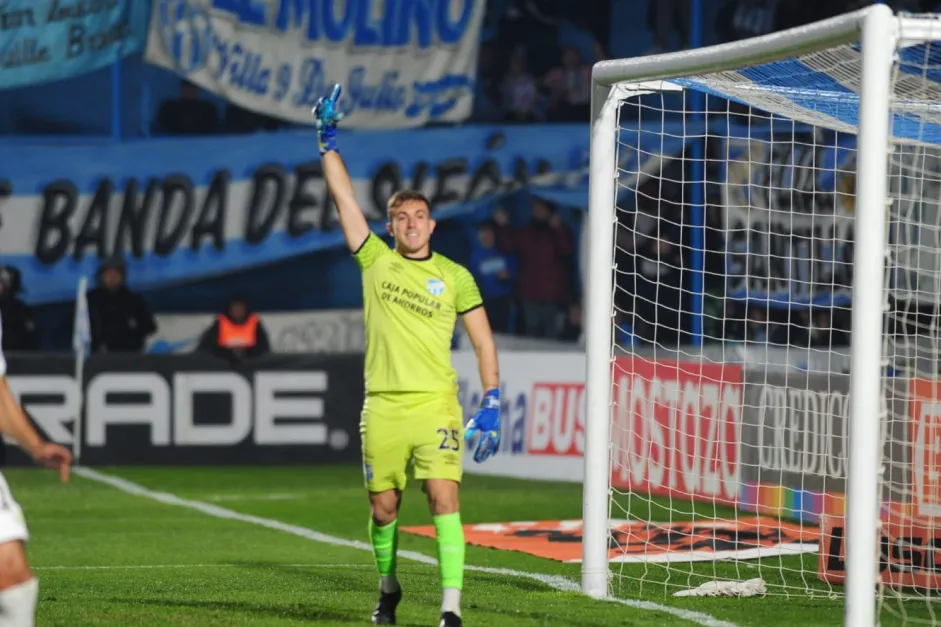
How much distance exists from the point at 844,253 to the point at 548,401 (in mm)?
5889

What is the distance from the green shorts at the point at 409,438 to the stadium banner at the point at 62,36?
14341 millimetres

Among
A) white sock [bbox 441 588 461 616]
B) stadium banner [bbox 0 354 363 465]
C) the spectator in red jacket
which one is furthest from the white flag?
white sock [bbox 441 588 461 616]

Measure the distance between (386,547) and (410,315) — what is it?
1054 mm

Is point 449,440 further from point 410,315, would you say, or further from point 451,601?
point 451,601

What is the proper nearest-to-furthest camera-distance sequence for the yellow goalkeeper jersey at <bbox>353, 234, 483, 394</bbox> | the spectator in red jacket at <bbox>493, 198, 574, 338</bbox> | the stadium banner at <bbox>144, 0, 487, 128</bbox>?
the yellow goalkeeper jersey at <bbox>353, 234, 483, 394</bbox>
the stadium banner at <bbox>144, 0, 487, 128</bbox>
the spectator in red jacket at <bbox>493, 198, 574, 338</bbox>

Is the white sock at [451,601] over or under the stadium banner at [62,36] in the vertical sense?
under

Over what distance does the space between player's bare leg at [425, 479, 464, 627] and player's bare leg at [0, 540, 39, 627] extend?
209cm

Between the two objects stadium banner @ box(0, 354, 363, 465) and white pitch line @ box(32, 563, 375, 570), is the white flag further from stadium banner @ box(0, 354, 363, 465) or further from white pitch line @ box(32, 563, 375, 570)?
white pitch line @ box(32, 563, 375, 570)

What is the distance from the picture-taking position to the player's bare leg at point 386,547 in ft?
24.7

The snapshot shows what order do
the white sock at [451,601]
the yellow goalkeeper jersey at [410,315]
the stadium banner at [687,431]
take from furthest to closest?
the stadium banner at [687,431] < the yellow goalkeeper jersey at [410,315] < the white sock at [451,601]

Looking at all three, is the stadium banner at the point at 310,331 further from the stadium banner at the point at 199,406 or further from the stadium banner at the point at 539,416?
the stadium banner at the point at 539,416

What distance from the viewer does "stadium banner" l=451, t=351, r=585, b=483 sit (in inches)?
672

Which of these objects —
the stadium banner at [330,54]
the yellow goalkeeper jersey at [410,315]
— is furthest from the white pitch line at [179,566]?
the stadium banner at [330,54]

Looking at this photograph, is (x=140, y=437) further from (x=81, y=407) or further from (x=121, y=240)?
(x=121, y=240)
